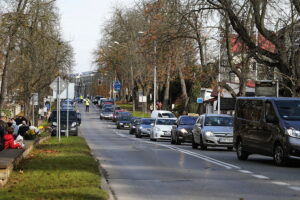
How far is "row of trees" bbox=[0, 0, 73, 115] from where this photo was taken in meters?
30.7

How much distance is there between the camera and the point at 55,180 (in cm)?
1412

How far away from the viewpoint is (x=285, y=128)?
19641mm

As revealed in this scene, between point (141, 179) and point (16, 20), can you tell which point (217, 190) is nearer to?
point (141, 179)

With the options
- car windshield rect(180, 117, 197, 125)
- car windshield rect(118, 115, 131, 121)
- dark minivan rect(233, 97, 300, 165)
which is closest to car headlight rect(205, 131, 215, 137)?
dark minivan rect(233, 97, 300, 165)

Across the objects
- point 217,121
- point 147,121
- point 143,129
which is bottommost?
point 143,129

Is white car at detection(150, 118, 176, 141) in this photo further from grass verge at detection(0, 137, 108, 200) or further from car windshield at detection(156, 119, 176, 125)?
grass verge at detection(0, 137, 108, 200)

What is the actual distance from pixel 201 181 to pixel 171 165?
16.7ft

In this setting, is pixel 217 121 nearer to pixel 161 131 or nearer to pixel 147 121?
pixel 161 131

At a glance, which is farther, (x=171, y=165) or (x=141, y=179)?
(x=171, y=165)

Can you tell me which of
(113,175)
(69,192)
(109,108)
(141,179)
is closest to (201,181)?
(141,179)

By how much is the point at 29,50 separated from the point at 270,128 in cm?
2659

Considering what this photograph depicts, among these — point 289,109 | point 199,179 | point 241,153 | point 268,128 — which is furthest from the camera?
point 241,153

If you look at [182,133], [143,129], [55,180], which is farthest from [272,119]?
[143,129]

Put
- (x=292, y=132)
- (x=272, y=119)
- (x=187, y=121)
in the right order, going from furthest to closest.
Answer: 1. (x=187, y=121)
2. (x=272, y=119)
3. (x=292, y=132)
